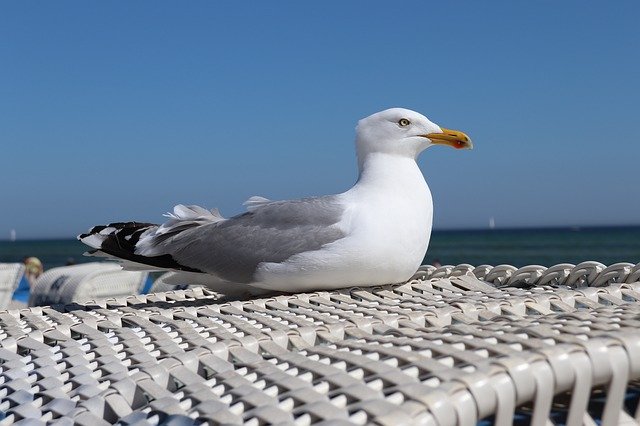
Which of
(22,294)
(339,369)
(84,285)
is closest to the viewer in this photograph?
(339,369)

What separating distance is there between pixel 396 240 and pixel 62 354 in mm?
1217

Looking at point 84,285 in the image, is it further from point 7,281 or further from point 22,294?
point 22,294

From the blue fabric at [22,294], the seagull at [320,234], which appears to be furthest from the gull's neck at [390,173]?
the blue fabric at [22,294]

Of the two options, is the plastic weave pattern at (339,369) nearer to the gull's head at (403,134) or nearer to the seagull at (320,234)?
the seagull at (320,234)

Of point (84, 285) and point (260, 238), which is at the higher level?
point (260, 238)

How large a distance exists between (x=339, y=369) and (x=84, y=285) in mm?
5187

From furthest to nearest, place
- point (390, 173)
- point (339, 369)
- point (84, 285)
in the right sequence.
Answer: point (84, 285) < point (390, 173) < point (339, 369)

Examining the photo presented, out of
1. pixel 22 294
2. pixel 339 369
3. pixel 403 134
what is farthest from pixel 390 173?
pixel 22 294

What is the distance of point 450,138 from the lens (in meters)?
2.74

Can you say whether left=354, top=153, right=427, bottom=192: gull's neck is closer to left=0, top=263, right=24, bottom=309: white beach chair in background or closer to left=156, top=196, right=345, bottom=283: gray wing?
left=156, top=196, right=345, bottom=283: gray wing

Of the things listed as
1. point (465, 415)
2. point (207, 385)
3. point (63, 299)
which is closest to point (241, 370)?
point (207, 385)

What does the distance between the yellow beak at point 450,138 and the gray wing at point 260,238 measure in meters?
0.49

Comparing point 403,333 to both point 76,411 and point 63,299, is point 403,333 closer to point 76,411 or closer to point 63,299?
point 76,411

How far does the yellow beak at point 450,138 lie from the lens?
273 cm
